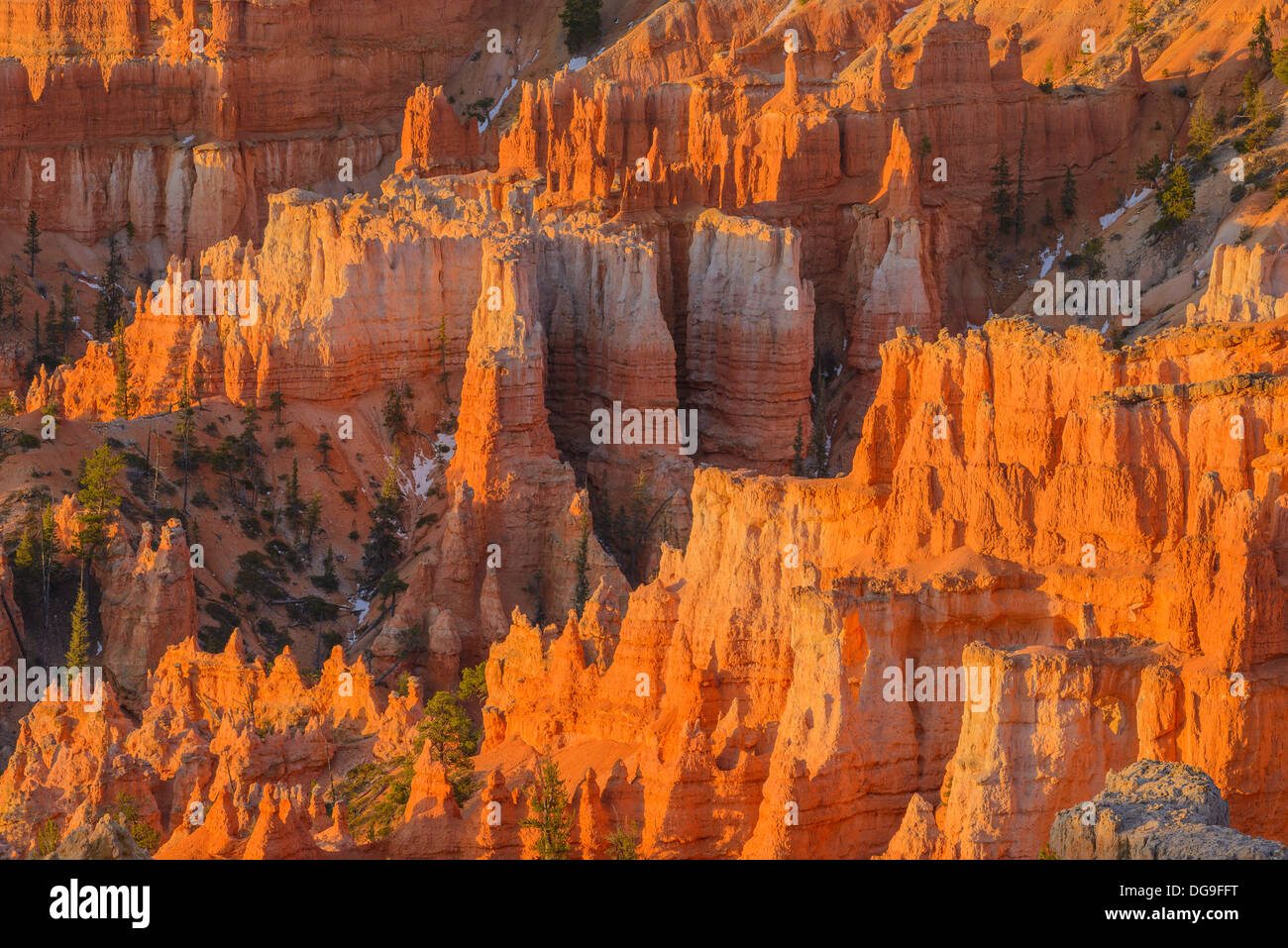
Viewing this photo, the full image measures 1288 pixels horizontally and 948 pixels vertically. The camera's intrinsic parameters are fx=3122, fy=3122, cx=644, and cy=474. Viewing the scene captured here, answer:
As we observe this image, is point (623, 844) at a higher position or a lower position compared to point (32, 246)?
lower

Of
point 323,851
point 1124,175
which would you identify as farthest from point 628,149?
point 323,851

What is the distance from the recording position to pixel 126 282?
13225 centimetres

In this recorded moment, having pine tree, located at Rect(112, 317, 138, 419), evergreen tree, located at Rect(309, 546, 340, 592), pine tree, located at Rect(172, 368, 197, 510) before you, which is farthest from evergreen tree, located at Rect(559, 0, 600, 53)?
evergreen tree, located at Rect(309, 546, 340, 592)

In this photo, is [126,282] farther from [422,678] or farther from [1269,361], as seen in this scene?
[1269,361]

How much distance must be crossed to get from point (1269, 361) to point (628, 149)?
66.1m

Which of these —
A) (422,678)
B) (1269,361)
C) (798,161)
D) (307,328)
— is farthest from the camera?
(798,161)

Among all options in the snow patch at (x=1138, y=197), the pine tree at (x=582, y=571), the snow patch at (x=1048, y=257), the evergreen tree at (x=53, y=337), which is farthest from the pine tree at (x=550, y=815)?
the evergreen tree at (x=53, y=337)

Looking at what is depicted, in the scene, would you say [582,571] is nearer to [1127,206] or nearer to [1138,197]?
[1127,206]

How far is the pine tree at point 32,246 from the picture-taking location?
130625 mm

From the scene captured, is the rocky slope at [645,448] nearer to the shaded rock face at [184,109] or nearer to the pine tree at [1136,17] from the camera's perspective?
the shaded rock face at [184,109]

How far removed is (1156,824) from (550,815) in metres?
22.4

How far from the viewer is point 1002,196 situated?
384 feet

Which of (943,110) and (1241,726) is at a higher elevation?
(943,110)

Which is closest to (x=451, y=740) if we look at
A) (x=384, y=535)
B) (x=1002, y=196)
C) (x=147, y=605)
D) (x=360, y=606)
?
(x=147, y=605)
